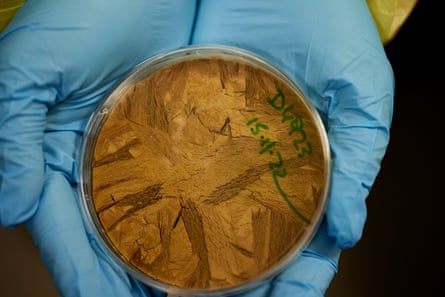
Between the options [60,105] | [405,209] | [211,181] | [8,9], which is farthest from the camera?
[405,209]

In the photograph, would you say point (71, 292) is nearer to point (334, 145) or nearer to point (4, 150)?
point (4, 150)

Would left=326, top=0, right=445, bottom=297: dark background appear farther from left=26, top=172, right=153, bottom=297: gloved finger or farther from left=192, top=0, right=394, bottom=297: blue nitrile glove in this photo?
left=26, top=172, right=153, bottom=297: gloved finger

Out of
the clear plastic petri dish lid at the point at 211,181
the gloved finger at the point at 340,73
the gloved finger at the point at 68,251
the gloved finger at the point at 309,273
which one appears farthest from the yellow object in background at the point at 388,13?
the gloved finger at the point at 68,251

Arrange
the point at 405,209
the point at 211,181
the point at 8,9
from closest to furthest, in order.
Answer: the point at 211,181 → the point at 8,9 → the point at 405,209

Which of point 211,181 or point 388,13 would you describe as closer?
point 211,181

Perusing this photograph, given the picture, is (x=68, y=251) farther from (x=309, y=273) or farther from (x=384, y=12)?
(x=384, y=12)

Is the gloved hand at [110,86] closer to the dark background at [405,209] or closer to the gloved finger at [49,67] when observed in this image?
the gloved finger at [49,67]

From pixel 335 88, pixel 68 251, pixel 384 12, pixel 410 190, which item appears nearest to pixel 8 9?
pixel 68 251
